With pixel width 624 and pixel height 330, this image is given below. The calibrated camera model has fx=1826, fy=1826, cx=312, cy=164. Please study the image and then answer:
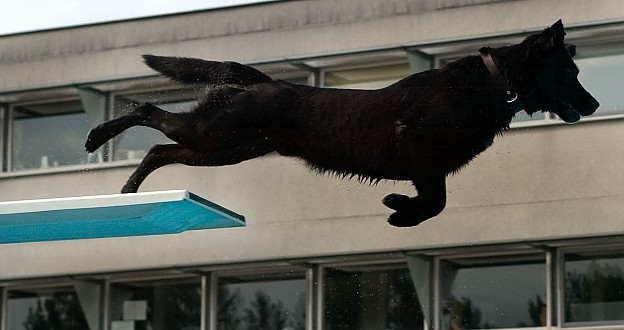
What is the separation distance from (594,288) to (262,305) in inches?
142

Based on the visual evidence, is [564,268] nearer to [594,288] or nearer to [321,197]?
[594,288]

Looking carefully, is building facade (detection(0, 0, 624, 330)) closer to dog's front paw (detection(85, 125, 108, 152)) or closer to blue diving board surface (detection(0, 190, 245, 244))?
blue diving board surface (detection(0, 190, 245, 244))

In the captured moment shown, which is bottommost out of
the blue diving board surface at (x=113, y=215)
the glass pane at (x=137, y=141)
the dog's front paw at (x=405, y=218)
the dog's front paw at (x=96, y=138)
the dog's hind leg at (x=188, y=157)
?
the dog's front paw at (x=405, y=218)

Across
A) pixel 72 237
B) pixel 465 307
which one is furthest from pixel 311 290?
pixel 72 237

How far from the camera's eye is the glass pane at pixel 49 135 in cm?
2012

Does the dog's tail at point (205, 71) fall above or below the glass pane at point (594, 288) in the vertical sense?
above

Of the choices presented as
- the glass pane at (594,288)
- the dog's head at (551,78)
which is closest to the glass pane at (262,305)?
the glass pane at (594,288)

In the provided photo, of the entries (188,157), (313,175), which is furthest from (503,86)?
(313,175)

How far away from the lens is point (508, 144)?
17.3m

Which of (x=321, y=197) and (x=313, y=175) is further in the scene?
(x=321, y=197)

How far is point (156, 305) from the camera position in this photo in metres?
19.6

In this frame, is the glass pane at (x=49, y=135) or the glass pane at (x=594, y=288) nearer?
the glass pane at (x=594, y=288)

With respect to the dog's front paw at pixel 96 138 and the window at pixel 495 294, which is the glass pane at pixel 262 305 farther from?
the dog's front paw at pixel 96 138

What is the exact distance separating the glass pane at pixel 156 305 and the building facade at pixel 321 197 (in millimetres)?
20
